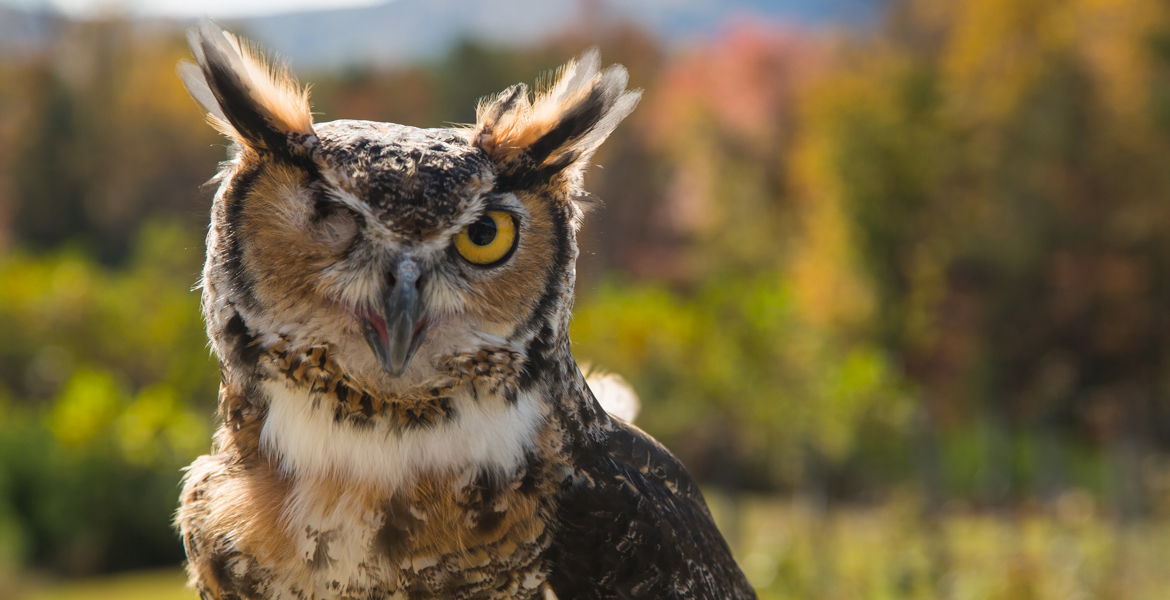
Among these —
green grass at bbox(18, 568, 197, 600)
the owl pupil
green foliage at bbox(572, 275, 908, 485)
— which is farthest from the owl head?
green grass at bbox(18, 568, 197, 600)

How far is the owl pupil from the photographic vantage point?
1144mm

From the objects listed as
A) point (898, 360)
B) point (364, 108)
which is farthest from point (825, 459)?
point (364, 108)

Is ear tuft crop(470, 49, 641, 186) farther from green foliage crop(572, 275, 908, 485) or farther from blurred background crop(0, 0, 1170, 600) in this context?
green foliage crop(572, 275, 908, 485)

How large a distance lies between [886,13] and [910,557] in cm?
1430

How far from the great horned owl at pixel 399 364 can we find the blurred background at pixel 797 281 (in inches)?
10.0

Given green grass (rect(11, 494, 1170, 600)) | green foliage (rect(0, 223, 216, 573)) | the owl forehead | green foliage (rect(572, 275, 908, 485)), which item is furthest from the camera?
green foliage (rect(0, 223, 216, 573))

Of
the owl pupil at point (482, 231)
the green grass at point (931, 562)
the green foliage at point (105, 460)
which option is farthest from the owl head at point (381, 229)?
the green foliage at point (105, 460)

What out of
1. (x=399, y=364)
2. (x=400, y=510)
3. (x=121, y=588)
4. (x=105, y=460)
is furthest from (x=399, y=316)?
(x=105, y=460)

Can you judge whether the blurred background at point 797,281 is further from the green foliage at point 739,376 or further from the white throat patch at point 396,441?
the white throat patch at point 396,441

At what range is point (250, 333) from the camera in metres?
1.21

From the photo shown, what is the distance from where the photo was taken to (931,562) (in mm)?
5441

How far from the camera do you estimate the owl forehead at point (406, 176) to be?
109 centimetres

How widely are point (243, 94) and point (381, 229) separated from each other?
1.03ft

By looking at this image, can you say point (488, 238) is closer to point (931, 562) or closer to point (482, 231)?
point (482, 231)
